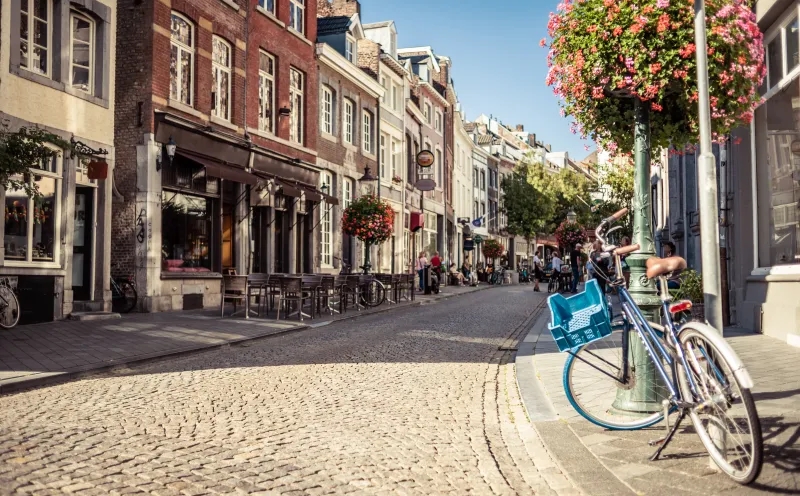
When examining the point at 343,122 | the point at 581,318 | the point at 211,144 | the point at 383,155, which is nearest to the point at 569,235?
the point at 383,155

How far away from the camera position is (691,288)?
12.4 metres

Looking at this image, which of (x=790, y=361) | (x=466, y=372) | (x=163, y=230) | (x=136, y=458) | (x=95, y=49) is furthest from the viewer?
(x=163, y=230)

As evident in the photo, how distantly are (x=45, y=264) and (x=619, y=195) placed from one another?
19.2 meters

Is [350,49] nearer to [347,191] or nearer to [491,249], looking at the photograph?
[347,191]

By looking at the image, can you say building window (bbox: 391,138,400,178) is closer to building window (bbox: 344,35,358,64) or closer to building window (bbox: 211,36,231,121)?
building window (bbox: 344,35,358,64)

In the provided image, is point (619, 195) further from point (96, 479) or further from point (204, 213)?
point (96, 479)

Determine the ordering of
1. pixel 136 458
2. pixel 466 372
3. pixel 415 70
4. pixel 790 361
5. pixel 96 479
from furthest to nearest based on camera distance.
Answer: pixel 415 70, pixel 466 372, pixel 790 361, pixel 136 458, pixel 96 479

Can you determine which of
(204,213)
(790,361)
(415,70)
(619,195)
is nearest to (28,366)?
(790,361)

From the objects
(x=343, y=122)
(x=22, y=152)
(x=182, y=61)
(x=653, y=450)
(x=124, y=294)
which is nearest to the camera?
(x=653, y=450)

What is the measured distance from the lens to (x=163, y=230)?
58.2 ft

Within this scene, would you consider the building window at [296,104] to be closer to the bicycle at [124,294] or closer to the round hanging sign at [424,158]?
the bicycle at [124,294]

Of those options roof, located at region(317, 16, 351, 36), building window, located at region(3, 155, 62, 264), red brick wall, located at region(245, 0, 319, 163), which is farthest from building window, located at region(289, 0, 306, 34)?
building window, located at region(3, 155, 62, 264)

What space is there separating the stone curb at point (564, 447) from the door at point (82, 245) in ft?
35.4

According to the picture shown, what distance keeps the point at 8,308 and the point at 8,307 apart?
16mm
